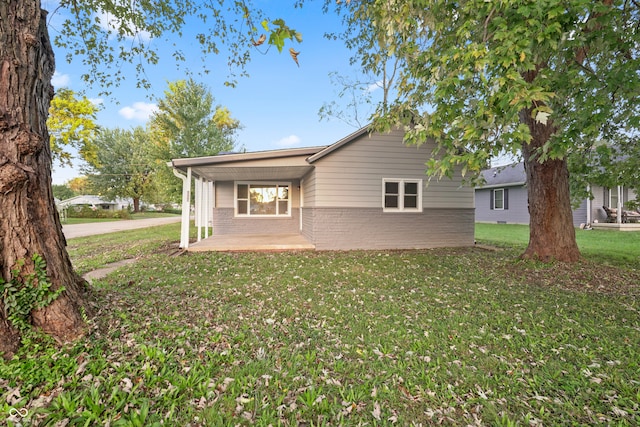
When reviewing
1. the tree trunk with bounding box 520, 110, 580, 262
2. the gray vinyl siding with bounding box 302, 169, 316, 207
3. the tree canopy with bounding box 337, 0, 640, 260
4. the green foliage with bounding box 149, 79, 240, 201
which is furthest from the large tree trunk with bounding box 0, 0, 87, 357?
the green foliage with bounding box 149, 79, 240, 201

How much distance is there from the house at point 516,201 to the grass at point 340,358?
11606mm

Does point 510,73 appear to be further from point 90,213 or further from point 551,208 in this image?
point 90,213

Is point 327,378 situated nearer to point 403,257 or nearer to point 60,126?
point 403,257

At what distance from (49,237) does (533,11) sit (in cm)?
518

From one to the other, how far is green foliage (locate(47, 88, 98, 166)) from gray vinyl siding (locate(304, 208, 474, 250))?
14.6 metres

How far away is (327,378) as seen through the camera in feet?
7.77

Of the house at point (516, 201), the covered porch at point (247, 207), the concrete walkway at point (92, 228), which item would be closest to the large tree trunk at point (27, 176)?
the covered porch at point (247, 207)

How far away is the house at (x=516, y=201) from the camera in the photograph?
1470 cm

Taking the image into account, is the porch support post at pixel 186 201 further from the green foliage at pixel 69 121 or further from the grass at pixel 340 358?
the green foliage at pixel 69 121

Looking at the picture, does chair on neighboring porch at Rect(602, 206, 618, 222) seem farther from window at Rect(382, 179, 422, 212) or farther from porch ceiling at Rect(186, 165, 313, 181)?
porch ceiling at Rect(186, 165, 313, 181)

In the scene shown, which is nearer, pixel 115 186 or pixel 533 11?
pixel 533 11

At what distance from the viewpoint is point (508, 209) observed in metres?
18.5

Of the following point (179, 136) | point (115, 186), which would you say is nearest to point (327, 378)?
point (179, 136)

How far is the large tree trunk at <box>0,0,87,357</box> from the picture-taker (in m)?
2.41
